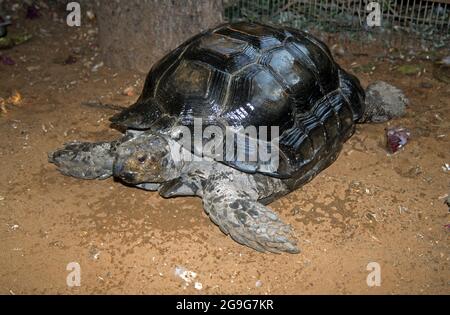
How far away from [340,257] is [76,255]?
2011 millimetres

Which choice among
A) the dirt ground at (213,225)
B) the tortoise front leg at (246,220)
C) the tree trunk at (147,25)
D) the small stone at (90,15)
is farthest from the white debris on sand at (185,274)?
the small stone at (90,15)

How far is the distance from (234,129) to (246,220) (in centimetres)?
73

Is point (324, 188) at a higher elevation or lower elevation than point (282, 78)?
lower

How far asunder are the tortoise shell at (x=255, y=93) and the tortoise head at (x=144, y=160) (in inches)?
6.6

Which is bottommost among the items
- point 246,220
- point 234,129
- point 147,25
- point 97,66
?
point 246,220

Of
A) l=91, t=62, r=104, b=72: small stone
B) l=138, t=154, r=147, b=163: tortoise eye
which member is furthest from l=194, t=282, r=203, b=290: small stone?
l=91, t=62, r=104, b=72: small stone

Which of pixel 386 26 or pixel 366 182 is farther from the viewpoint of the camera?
pixel 386 26

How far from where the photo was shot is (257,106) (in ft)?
12.7

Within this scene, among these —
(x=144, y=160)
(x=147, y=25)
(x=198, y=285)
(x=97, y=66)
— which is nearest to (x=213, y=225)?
(x=198, y=285)

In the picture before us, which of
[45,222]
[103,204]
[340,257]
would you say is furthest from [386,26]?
[45,222]

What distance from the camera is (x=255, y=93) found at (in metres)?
3.88

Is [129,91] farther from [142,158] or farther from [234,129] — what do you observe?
[234,129]

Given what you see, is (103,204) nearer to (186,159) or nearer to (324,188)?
(186,159)

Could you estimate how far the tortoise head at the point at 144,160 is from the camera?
12.4 feet
